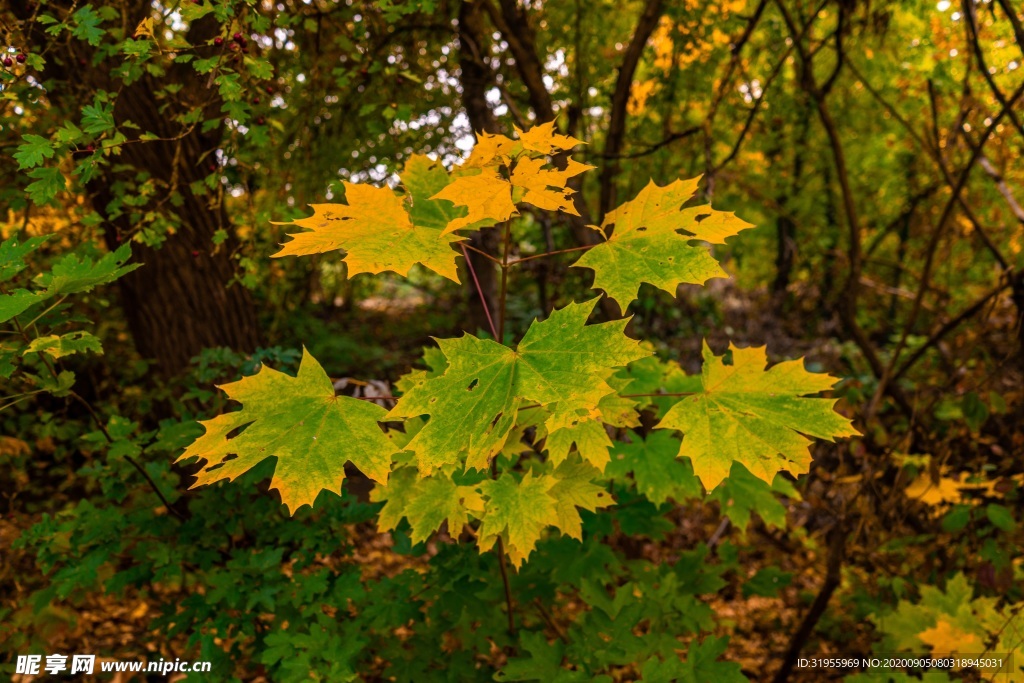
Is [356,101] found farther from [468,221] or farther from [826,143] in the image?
[826,143]

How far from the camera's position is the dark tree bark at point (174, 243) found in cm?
254

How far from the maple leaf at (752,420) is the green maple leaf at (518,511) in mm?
315

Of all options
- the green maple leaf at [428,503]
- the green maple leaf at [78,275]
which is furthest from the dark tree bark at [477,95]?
the green maple leaf at [78,275]

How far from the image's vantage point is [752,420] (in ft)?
4.30

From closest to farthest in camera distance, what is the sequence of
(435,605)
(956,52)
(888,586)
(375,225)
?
(375,225)
(435,605)
(888,586)
(956,52)

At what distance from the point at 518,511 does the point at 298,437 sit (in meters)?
0.50

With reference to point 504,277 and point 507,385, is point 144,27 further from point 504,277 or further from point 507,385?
point 507,385

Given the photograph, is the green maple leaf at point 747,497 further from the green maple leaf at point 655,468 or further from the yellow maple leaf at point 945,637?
the yellow maple leaf at point 945,637

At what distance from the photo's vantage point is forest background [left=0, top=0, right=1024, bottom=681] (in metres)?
1.81

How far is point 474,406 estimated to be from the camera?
3.70 feet

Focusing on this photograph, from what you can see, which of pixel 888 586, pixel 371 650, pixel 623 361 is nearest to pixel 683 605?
pixel 371 650

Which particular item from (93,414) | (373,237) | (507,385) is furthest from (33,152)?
(507,385)

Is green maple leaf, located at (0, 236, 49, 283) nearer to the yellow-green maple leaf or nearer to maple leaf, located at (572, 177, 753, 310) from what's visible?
the yellow-green maple leaf

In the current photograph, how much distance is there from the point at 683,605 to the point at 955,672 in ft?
2.98
